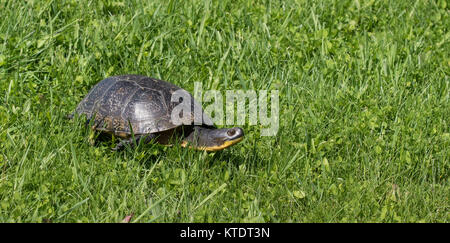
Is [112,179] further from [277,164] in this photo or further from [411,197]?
[411,197]

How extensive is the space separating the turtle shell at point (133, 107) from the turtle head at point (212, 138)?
131 mm

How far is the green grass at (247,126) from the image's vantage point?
172 inches

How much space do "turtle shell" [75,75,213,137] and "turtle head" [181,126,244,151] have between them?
131 millimetres

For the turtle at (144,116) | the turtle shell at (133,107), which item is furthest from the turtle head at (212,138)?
the turtle shell at (133,107)

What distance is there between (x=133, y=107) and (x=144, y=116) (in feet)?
0.40

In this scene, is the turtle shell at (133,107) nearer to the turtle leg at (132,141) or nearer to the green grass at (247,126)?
the turtle leg at (132,141)

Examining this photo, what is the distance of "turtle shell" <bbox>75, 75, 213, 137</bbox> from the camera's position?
4926 millimetres

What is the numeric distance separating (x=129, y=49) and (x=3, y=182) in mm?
2247

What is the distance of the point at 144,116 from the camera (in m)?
4.94

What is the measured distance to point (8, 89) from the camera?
18.1 feet

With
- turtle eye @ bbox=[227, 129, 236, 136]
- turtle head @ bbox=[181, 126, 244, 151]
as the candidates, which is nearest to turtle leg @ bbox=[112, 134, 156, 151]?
turtle head @ bbox=[181, 126, 244, 151]

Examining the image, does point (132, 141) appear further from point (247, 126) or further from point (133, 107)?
point (247, 126)
